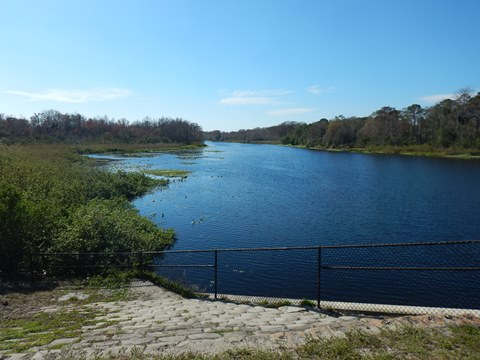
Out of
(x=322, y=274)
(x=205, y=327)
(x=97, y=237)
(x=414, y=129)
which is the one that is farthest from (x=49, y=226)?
(x=414, y=129)

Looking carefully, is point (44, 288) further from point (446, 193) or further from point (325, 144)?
point (325, 144)

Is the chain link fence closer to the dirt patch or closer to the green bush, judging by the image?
the green bush

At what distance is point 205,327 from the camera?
27.3 feet

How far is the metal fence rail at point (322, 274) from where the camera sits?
14609 millimetres

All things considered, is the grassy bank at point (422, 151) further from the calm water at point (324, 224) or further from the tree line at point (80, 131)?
the tree line at point (80, 131)

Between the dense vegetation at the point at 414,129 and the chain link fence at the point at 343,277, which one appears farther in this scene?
the dense vegetation at the point at 414,129

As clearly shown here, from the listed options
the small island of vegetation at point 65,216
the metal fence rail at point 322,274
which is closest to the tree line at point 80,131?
the small island of vegetation at point 65,216

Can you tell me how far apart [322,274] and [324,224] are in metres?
10.5

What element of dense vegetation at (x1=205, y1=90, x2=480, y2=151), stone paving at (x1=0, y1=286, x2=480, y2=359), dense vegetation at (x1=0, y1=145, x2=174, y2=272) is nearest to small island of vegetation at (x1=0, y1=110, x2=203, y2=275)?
dense vegetation at (x1=0, y1=145, x2=174, y2=272)

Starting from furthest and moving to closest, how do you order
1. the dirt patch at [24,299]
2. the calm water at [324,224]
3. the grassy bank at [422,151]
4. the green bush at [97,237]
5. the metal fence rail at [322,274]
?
the grassy bank at [422,151] < the green bush at [97,237] < the calm water at [324,224] < the metal fence rail at [322,274] < the dirt patch at [24,299]

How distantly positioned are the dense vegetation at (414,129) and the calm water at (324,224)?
53.4 metres

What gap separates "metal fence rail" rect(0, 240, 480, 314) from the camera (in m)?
14.6

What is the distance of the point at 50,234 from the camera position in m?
16.3

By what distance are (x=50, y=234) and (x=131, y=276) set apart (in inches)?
190
